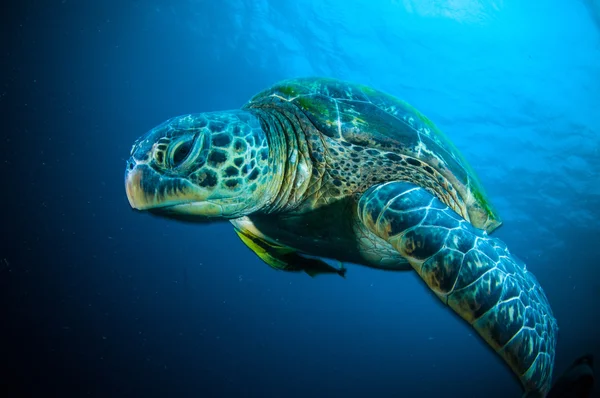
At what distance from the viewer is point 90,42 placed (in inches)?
902

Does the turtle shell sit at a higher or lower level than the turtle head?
higher

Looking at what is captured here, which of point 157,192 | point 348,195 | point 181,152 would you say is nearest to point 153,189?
point 157,192

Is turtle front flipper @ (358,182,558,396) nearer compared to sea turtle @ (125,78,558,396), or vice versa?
turtle front flipper @ (358,182,558,396)

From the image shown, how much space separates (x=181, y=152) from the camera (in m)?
1.90

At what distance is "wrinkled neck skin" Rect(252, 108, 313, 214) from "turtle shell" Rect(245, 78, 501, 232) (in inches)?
7.4

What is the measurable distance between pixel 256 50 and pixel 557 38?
14727 millimetres

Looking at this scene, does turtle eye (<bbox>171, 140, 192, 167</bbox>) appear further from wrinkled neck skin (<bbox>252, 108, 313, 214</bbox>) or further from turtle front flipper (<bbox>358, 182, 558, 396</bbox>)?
turtle front flipper (<bbox>358, 182, 558, 396</bbox>)

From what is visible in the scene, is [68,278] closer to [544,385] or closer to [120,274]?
[120,274]

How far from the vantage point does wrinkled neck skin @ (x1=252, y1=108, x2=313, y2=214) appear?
240cm

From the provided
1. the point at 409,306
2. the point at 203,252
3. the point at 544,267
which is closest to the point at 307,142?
the point at 544,267

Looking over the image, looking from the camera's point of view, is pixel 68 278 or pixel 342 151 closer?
pixel 342 151

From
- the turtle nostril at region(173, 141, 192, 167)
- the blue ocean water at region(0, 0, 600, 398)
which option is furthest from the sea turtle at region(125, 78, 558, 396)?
the blue ocean water at region(0, 0, 600, 398)

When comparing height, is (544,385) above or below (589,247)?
below

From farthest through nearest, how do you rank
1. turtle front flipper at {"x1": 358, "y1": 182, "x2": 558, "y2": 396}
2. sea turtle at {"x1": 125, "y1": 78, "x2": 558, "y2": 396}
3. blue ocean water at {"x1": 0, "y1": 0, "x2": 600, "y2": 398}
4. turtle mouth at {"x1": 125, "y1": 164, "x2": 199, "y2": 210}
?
blue ocean water at {"x1": 0, "y1": 0, "x2": 600, "y2": 398}
turtle mouth at {"x1": 125, "y1": 164, "x2": 199, "y2": 210}
sea turtle at {"x1": 125, "y1": 78, "x2": 558, "y2": 396}
turtle front flipper at {"x1": 358, "y1": 182, "x2": 558, "y2": 396}
